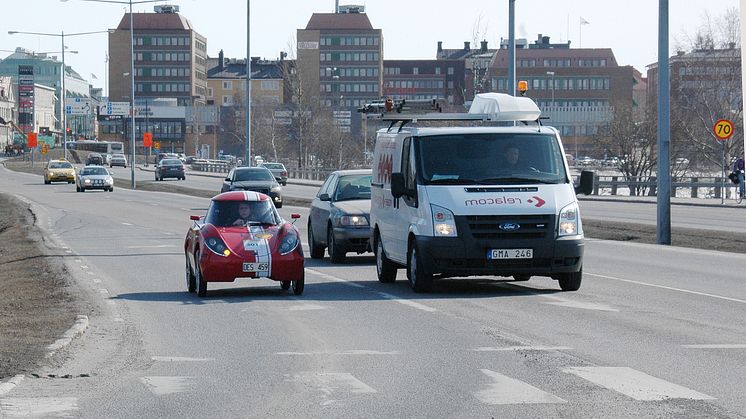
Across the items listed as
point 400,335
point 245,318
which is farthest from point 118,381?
point 245,318

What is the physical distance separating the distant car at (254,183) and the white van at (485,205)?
99.4 feet

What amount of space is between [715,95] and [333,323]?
2718 inches

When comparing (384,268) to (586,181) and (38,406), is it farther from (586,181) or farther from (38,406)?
(38,406)

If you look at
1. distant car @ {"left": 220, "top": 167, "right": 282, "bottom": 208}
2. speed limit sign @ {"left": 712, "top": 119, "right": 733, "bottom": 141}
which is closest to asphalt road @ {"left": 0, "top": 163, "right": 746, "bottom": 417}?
speed limit sign @ {"left": 712, "top": 119, "right": 733, "bottom": 141}

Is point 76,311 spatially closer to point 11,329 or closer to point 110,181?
point 11,329

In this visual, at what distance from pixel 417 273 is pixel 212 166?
118313mm

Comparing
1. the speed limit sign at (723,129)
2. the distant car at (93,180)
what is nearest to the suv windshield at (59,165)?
the distant car at (93,180)

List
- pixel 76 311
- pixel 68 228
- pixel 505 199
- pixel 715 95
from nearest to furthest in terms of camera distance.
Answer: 1. pixel 76 311
2. pixel 505 199
3. pixel 68 228
4. pixel 715 95

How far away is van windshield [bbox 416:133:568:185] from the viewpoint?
1845cm

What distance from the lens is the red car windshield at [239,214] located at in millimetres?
19188

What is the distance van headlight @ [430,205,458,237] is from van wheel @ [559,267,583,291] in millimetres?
1738

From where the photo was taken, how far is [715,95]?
80875mm

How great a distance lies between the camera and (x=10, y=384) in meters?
10.2

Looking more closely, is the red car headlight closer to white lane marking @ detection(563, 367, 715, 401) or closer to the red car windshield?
the red car windshield
